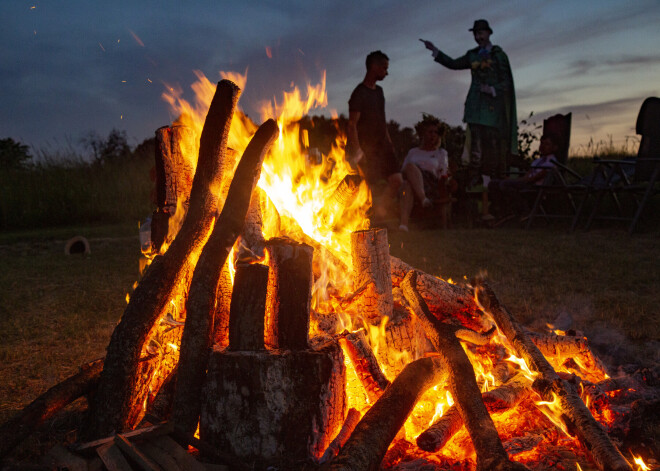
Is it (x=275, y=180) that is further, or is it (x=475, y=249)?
(x=475, y=249)

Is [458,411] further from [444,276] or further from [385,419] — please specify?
[444,276]

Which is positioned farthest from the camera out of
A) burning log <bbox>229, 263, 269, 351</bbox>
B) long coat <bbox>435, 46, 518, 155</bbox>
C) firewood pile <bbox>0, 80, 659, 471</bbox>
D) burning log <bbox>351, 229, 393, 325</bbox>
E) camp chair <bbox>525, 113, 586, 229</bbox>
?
long coat <bbox>435, 46, 518, 155</bbox>

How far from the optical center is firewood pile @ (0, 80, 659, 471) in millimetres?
Answer: 1908

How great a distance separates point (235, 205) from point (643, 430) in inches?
86.0

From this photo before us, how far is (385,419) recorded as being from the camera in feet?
6.32

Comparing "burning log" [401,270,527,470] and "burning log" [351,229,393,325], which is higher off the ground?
"burning log" [351,229,393,325]

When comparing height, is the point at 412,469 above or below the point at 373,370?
below

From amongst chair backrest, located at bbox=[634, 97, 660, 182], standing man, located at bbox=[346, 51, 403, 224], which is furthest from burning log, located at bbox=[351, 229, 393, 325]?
chair backrest, located at bbox=[634, 97, 660, 182]

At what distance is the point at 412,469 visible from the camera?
197 centimetres

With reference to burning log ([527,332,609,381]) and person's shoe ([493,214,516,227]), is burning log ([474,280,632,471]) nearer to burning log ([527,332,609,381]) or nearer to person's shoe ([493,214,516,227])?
burning log ([527,332,609,381])

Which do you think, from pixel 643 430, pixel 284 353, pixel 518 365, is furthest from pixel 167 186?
pixel 643 430

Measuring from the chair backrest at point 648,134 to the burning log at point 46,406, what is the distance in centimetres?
845

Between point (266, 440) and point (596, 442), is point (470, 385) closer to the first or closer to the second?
point (596, 442)

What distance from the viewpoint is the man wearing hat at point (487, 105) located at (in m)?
11.2
